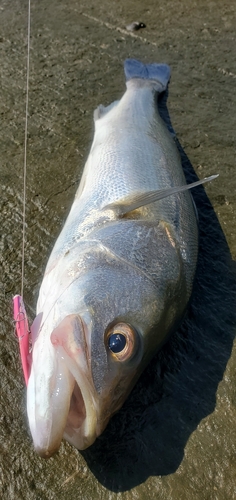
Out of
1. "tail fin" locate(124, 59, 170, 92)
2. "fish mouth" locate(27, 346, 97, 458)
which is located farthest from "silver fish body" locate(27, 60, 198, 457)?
"tail fin" locate(124, 59, 170, 92)

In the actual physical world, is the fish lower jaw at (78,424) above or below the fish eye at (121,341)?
below

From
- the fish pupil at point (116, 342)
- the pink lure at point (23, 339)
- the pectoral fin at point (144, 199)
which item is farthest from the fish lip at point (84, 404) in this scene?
the pectoral fin at point (144, 199)

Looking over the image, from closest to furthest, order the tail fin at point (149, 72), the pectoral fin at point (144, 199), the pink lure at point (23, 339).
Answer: the pink lure at point (23, 339) → the pectoral fin at point (144, 199) → the tail fin at point (149, 72)

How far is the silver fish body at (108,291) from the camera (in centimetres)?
213

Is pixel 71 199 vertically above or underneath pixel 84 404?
underneath

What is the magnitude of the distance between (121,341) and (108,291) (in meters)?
0.28

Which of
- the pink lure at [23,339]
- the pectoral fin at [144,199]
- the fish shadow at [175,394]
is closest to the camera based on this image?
the pink lure at [23,339]

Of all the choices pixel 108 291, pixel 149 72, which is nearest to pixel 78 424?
pixel 108 291

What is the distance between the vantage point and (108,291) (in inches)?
95.3

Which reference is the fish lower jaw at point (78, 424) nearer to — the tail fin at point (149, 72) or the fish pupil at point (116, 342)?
the fish pupil at point (116, 342)

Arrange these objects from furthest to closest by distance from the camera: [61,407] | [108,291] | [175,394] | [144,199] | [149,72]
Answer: [149,72] → [144,199] → [175,394] → [108,291] → [61,407]

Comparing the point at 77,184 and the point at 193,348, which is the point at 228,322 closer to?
the point at 193,348

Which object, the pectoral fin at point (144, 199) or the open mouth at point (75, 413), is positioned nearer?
the open mouth at point (75, 413)

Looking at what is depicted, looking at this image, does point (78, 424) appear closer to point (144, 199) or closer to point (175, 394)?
point (175, 394)
